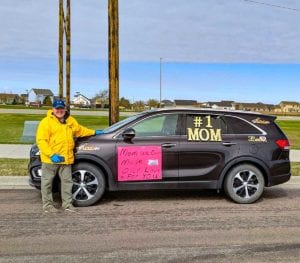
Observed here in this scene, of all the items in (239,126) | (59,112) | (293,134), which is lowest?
(293,134)

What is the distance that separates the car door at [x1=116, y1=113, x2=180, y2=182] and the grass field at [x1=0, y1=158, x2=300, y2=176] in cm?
356

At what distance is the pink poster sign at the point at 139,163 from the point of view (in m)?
7.29

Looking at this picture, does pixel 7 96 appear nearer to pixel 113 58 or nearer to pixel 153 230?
pixel 113 58

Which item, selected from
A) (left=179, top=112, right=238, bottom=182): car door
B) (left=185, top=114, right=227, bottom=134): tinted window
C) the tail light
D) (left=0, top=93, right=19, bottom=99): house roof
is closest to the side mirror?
(left=179, top=112, right=238, bottom=182): car door

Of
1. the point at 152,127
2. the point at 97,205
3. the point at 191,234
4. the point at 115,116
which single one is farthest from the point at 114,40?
the point at 191,234

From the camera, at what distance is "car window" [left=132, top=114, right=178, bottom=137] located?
24.6 feet

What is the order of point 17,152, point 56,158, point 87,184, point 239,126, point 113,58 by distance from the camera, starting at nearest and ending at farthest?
1. point 56,158
2. point 87,184
3. point 239,126
4. point 113,58
5. point 17,152

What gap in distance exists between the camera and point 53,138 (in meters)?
6.77

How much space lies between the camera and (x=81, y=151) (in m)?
7.17

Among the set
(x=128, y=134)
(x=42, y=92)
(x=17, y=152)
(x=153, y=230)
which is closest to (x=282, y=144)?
(x=128, y=134)

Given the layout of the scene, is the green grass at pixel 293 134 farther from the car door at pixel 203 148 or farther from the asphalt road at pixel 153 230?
the asphalt road at pixel 153 230

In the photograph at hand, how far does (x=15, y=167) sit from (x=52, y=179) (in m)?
4.13

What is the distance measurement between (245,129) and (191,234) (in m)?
2.61

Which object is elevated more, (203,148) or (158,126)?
(158,126)
